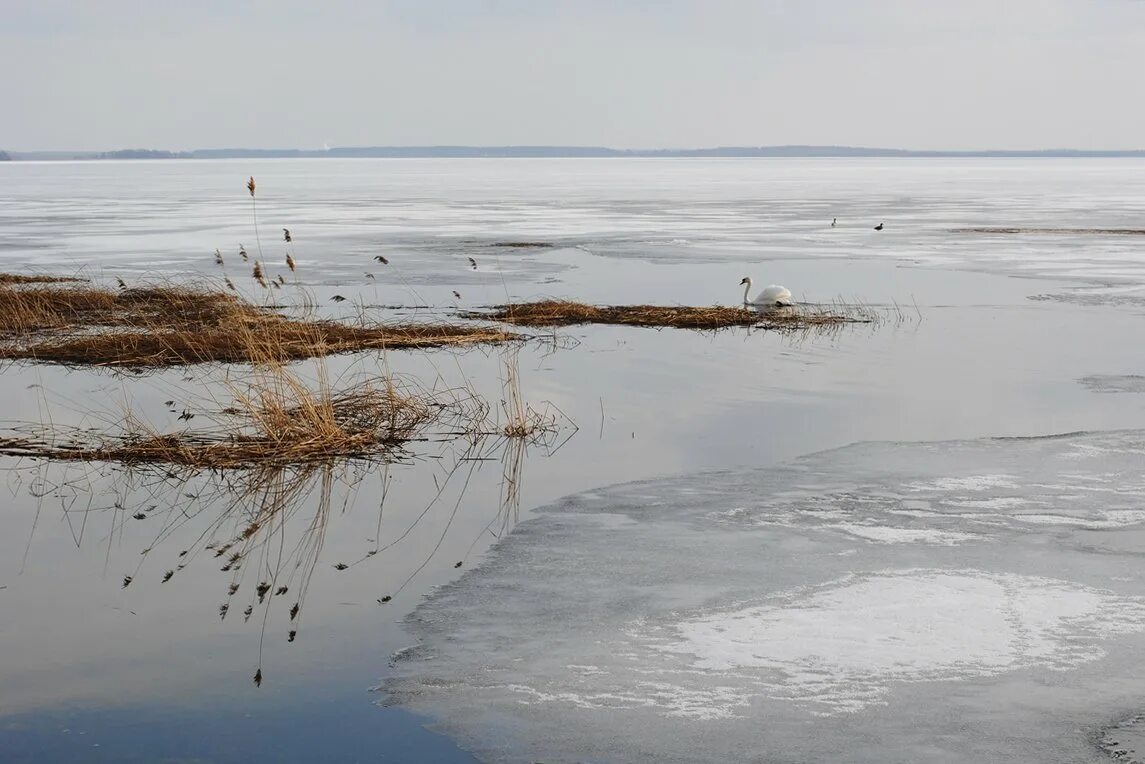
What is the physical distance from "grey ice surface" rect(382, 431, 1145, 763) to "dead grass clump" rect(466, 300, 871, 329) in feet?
23.2

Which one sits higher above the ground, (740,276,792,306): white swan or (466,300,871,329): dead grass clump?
(740,276,792,306): white swan

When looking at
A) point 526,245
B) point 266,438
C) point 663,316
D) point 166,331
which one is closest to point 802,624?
point 266,438

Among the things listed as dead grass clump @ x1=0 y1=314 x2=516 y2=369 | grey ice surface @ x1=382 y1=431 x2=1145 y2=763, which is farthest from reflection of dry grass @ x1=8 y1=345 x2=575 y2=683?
dead grass clump @ x1=0 y1=314 x2=516 y2=369

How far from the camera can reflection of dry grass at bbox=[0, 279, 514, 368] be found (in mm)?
11398

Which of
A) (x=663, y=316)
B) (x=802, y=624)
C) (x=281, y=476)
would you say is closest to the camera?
(x=802, y=624)

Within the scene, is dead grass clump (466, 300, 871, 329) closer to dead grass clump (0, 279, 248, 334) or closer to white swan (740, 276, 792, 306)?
white swan (740, 276, 792, 306)

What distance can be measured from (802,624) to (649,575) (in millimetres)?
829

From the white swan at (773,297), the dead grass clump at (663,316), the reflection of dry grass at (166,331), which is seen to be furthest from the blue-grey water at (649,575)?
the white swan at (773,297)

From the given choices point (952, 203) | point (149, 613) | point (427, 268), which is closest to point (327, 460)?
point (149, 613)

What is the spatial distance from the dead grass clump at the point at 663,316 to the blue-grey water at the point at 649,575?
1.18m

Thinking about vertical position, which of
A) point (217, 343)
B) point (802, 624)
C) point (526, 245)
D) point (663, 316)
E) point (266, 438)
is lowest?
point (802, 624)

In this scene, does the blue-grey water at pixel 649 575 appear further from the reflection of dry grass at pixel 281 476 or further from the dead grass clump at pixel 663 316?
the dead grass clump at pixel 663 316

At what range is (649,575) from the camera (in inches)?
215

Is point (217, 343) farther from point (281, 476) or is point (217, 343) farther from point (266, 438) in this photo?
point (281, 476)
